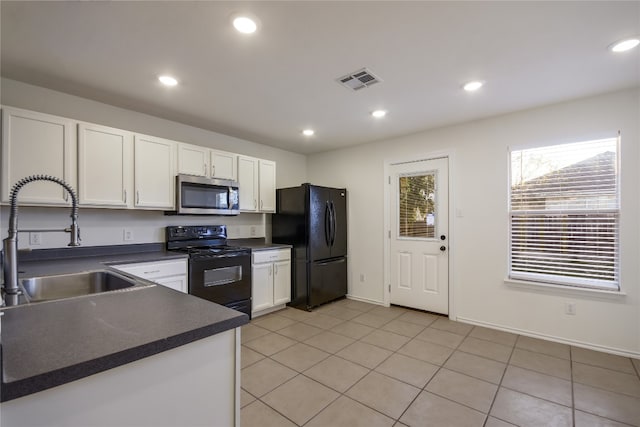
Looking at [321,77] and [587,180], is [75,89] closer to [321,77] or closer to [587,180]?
[321,77]

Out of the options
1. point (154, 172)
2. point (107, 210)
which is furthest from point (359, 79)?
point (107, 210)

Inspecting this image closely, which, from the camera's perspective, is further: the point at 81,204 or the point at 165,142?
the point at 165,142

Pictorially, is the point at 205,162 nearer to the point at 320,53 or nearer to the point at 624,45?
the point at 320,53

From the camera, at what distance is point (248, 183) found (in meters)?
3.85

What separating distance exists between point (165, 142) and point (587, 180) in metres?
4.20

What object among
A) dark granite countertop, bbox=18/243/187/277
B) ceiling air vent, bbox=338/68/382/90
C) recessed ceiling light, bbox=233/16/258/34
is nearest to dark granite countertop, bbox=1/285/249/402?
dark granite countertop, bbox=18/243/187/277

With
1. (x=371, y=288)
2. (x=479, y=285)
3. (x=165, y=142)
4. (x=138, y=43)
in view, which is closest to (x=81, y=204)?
(x=165, y=142)

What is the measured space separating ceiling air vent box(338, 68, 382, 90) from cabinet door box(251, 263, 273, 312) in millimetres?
2305

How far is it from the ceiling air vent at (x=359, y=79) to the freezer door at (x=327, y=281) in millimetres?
2322

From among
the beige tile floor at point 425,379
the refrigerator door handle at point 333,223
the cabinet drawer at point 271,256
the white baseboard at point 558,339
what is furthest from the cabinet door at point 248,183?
the white baseboard at point 558,339

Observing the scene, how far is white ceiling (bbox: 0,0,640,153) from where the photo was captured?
1.65 m

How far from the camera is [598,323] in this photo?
2.74m

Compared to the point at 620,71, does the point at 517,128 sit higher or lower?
lower

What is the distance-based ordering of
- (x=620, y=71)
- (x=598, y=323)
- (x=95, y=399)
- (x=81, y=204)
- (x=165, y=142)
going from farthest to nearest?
(x=165, y=142) → (x=598, y=323) → (x=81, y=204) → (x=620, y=71) → (x=95, y=399)
